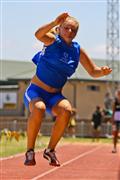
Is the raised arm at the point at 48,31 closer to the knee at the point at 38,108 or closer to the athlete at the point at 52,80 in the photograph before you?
the athlete at the point at 52,80

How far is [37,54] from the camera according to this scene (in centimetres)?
836

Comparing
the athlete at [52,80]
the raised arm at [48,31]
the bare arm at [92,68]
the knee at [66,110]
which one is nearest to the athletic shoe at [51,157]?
the athlete at [52,80]

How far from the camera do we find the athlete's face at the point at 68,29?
777 cm

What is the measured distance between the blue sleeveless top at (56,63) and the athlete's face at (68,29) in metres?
0.09

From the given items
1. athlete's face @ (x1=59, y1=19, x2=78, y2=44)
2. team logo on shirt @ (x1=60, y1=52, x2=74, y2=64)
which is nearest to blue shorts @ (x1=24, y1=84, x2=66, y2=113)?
team logo on shirt @ (x1=60, y1=52, x2=74, y2=64)

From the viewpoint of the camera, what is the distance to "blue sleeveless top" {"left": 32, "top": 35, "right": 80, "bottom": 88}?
25.9 ft

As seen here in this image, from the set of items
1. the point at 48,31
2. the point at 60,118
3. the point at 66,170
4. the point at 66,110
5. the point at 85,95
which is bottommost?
the point at 66,170

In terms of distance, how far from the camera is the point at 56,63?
25.9 feet

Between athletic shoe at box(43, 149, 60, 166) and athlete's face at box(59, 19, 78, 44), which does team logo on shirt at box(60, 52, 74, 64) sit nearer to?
athlete's face at box(59, 19, 78, 44)

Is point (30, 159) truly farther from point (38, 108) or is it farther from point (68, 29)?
point (68, 29)

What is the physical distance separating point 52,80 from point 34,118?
54 centimetres

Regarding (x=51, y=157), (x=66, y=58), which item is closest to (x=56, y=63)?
(x=66, y=58)

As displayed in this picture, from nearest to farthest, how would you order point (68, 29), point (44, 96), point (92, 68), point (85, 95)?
point (68, 29) → point (44, 96) → point (92, 68) → point (85, 95)

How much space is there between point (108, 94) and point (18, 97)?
295 inches
